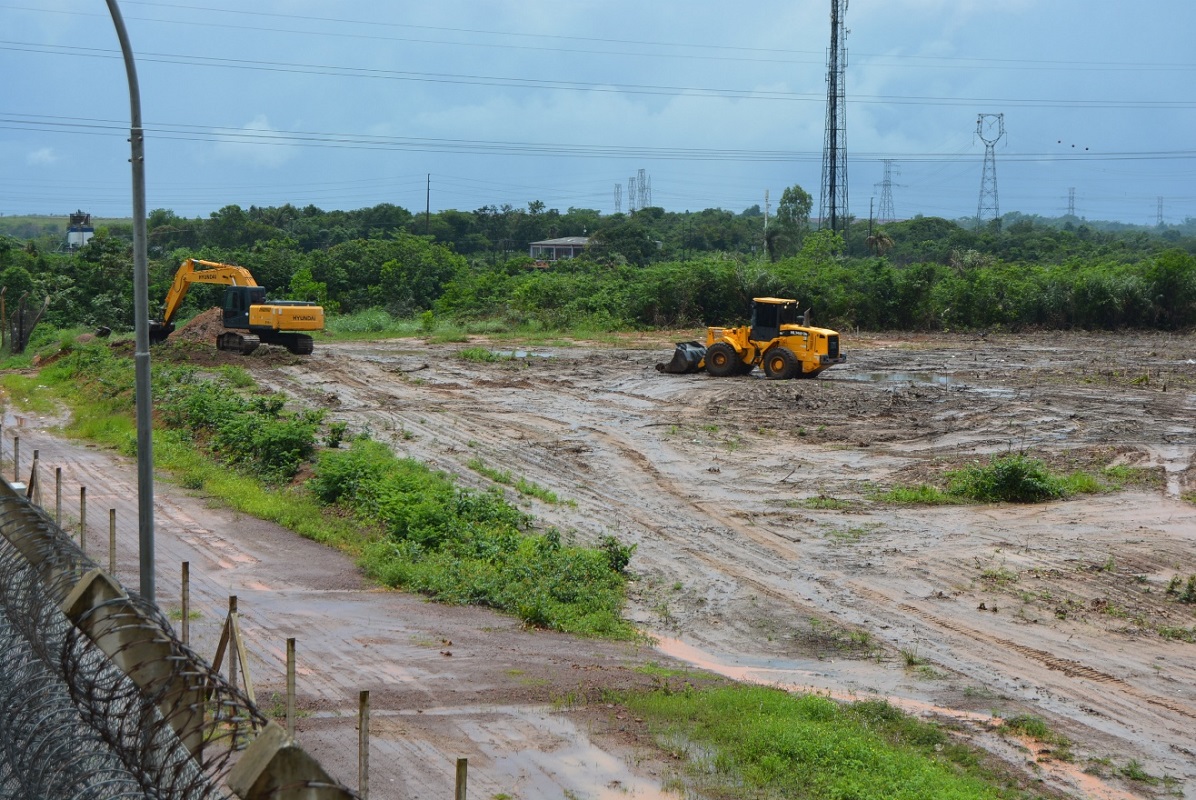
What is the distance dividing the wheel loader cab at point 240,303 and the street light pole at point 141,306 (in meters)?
30.3

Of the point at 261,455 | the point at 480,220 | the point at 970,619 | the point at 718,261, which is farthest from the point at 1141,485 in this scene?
the point at 480,220

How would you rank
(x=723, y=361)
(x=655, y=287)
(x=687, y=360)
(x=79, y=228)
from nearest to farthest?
1. (x=723, y=361)
2. (x=687, y=360)
3. (x=655, y=287)
4. (x=79, y=228)

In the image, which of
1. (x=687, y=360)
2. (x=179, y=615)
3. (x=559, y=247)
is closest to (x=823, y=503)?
(x=179, y=615)

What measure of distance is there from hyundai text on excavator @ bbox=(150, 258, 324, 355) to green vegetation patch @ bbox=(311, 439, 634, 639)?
20.4 meters

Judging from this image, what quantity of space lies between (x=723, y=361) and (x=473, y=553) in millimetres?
20540

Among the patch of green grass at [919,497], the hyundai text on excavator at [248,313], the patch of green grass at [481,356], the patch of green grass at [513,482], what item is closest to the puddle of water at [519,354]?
the patch of green grass at [481,356]

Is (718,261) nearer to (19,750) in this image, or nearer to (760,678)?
(760,678)

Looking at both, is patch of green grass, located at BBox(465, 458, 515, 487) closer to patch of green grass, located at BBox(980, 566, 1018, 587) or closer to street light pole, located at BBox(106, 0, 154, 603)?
patch of green grass, located at BBox(980, 566, 1018, 587)

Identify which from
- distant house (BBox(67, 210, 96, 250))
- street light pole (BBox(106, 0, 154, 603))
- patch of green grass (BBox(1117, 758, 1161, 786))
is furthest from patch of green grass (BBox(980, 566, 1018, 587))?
distant house (BBox(67, 210, 96, 250))

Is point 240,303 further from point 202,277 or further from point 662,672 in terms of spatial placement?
point 662,672

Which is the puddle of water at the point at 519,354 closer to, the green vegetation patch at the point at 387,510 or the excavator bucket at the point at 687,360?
the excavator bucket at the point at 687,360

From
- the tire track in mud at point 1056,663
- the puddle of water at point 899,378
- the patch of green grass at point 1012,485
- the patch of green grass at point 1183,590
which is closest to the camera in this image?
the tire track in mud at point 1056,663

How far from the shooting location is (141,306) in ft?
32.3

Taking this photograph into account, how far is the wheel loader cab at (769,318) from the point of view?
114 ft
